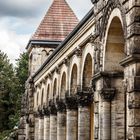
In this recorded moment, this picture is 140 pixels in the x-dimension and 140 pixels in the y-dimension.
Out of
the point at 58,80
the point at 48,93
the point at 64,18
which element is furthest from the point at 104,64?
the point at 64,18

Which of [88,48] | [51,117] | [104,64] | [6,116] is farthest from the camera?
[6,116]

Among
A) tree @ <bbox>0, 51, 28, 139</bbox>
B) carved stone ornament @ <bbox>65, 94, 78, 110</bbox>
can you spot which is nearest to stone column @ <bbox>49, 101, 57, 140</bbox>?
carved stone ornament @ <bbox>65, 94, 78, 110</bbox>

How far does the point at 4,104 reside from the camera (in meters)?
52.9

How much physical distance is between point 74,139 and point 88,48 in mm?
4750

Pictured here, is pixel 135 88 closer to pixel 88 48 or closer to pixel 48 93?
pixel 88 48

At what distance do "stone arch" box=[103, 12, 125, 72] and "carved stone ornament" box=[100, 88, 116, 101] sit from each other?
1.83 feet

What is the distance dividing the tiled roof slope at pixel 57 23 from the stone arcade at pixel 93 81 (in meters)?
0.20

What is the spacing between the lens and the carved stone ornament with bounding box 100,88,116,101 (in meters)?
13.4

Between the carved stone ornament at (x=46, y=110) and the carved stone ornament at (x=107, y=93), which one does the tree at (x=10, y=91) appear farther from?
the carved stone ornament at (x=107, y=93)

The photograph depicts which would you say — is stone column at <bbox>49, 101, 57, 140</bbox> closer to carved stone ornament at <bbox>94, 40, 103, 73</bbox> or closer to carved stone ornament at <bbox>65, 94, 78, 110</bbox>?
carved stone ornament at <bbox>65, 94, 78, 110</bbox>

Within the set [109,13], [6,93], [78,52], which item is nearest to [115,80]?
[109,13]

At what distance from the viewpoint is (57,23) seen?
3591 cm

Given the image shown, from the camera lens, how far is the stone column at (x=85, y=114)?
1844 centimetres

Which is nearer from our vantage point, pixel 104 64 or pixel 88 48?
pixel 104 64
